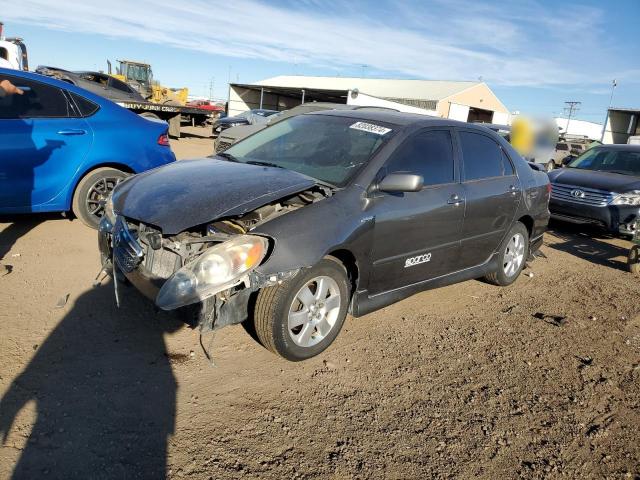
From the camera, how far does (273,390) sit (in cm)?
307

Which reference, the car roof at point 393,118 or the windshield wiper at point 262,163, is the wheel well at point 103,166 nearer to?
the windshield wiper at point 262,163

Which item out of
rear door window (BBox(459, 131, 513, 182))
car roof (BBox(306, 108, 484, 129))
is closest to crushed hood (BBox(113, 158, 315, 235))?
car roof (BBox(306, 108, 484, 129))

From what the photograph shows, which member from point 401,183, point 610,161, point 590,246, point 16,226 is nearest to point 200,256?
point 401,183

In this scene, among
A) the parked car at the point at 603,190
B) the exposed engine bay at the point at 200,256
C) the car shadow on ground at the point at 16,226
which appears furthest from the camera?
the parked car at the point at 603,190

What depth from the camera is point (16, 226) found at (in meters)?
5.64

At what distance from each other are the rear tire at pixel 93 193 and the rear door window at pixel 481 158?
3.71 metres

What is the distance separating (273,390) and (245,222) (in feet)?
3.54

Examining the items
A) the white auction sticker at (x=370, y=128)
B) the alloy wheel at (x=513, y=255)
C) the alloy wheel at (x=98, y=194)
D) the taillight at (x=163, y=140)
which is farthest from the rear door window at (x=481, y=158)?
the alloy wheel at (x=98, y=194)

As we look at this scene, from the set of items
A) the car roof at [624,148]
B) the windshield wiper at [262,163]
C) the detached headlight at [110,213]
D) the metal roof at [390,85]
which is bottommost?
the detached headlight at [110,213]

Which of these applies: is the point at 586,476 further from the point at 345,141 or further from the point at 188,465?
the point at 345,141

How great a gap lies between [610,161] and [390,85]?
4014 centimetres

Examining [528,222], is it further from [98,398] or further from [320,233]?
[98,398]

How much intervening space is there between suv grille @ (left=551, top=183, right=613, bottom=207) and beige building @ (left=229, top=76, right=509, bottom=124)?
2873 centimetres

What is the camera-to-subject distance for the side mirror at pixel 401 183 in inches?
137
